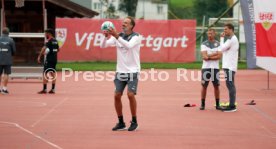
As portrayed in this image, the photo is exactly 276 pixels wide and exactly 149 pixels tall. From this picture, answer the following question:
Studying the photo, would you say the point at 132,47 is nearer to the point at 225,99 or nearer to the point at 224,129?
the point at 224,129

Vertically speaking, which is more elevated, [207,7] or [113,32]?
[207,7]

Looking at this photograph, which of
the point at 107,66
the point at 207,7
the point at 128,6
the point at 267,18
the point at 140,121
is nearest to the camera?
the point at 267,18

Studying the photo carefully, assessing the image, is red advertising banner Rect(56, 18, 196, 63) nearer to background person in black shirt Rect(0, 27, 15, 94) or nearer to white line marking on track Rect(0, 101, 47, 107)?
background person in black shirt Rect(0, 27, 15, 94)

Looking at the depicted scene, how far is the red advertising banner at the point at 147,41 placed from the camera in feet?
131

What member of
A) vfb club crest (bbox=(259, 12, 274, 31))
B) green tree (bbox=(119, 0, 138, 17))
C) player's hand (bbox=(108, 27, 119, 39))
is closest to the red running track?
player's hand (bbox=(108, 27, 119, 39))

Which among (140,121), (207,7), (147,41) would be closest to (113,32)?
(140,121)

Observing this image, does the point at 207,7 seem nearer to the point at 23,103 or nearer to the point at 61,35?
the point at 61,35

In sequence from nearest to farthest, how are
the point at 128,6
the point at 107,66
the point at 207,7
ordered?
the point at 107,66 → the point at 128,6 → the point at 207,7

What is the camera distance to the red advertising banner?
39944mm

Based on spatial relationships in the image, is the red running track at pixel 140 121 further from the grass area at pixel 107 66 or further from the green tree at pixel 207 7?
the green tree at pixel 207 7

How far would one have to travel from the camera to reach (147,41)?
40188 millimetres

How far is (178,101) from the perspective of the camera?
18.8 metres

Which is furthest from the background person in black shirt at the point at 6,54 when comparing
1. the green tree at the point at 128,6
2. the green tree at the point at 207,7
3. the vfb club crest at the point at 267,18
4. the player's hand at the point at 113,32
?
the green tree at the point at 207,7

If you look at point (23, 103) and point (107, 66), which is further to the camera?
point (107, 66)
